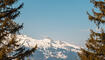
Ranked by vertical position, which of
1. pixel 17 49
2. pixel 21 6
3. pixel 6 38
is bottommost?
pixel 17 49

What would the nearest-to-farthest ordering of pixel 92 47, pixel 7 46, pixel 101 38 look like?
pixel 7 46 → pixel 101 38 → pixel 92 47

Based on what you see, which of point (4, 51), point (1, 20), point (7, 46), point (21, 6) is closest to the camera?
point (4, 51)

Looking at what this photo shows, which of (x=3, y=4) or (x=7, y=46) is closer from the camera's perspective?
(x=7, y=46)

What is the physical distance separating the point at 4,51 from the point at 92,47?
34.7 ft

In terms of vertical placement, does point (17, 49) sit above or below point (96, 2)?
below

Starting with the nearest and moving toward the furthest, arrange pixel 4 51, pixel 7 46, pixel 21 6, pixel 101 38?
pixel 4 51 → pixel 7 46 → pixel 21 6 → pixel 101 38

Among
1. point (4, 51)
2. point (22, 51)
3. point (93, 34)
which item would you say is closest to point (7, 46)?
point (4, 51)

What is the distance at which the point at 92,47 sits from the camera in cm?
1981

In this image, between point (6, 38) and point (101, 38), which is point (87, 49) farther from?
point (6, 38)

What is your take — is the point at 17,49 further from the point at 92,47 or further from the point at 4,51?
the point at 92,47

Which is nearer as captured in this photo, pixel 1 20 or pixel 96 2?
pixel 1 20

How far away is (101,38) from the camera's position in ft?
61.0

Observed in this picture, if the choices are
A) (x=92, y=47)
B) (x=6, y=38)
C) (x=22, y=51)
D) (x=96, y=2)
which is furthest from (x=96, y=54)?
(x=6, y=38)

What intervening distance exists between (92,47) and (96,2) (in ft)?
14.8
